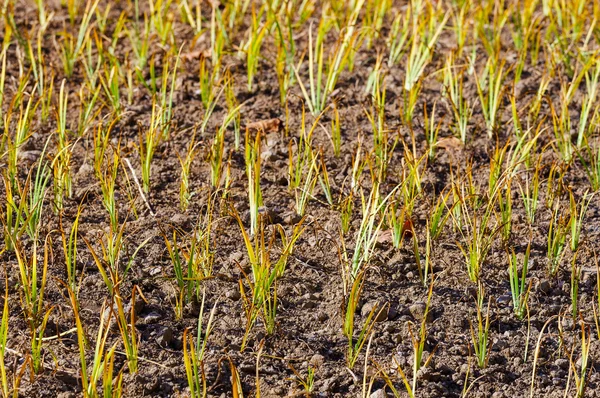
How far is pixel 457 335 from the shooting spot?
2420 mm

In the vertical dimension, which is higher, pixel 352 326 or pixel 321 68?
pixel 321 68

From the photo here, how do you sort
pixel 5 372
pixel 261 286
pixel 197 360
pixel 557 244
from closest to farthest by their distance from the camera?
pixel 5 372, pixel 197 360, pixel 261 286, pixel 557 244

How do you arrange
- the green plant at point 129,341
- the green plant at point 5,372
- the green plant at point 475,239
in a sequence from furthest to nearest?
the green plant at point 475,239 → the green plant at point 129,341 → the green plant at point 5,372

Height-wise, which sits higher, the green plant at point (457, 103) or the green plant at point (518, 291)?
the green plant at point (457, 103)

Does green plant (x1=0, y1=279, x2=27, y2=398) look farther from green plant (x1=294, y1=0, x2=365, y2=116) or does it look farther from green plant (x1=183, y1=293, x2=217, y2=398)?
green plant (x1=294, y1=0, x2=365, y2=116)

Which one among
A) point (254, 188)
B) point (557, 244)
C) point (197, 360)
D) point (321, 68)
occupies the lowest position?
point (197, 360)

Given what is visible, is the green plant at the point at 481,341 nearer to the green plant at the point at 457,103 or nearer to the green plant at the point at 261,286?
the green plant at the point at 261,286

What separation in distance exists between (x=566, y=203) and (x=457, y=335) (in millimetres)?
842

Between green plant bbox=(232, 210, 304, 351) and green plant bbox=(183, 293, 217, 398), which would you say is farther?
green plant bbox=(232, 210, 304, 351)

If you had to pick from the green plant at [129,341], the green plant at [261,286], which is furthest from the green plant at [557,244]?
the green plant at [129,341]

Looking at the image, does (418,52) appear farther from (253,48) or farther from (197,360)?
(197,360)

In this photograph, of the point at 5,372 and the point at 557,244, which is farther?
the point at 557,244

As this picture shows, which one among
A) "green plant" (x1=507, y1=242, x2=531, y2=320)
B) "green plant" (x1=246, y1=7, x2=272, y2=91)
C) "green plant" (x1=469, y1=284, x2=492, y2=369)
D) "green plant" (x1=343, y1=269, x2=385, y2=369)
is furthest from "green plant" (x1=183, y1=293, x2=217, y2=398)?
"green plant" (x1=246, y1=7, x2=272, y2=91)

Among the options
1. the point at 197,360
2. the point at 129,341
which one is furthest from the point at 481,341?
the point at 129,341
